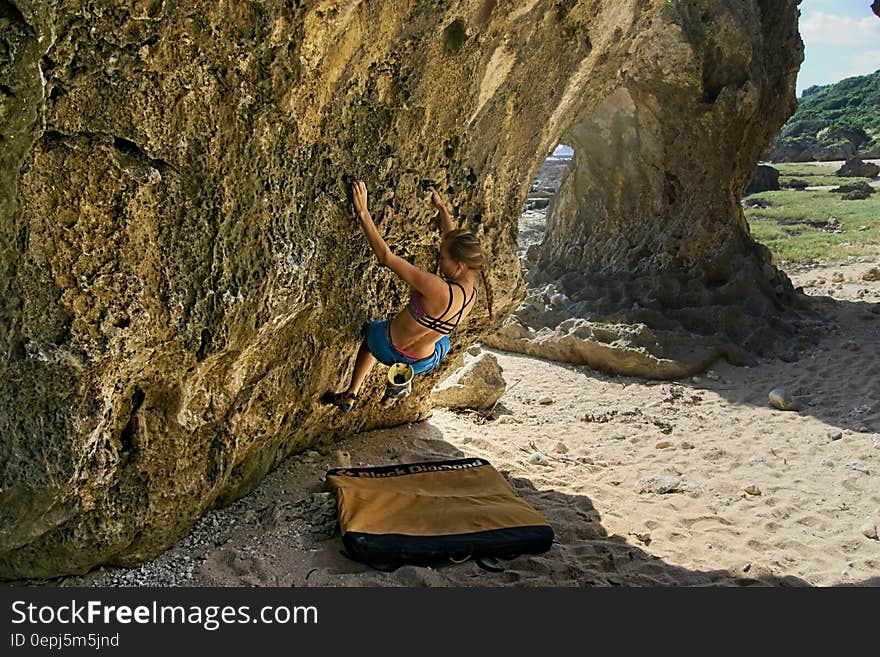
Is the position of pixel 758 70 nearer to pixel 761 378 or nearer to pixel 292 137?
pixel 761 378

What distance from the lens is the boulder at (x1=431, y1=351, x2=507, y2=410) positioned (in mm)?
6887

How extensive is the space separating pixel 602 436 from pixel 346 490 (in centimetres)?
317

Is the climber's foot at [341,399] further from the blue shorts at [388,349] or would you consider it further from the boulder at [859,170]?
the boulder at [859,170]

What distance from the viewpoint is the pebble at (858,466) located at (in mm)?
5523

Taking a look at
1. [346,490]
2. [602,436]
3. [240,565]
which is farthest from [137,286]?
[602,436]

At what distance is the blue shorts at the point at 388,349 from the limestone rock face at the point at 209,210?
0.82 feet

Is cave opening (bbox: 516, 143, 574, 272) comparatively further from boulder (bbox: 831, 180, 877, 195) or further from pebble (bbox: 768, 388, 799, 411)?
boulder (bbox: 831, 180, 877, 195)

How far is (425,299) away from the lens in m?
3.71

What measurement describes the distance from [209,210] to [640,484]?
361 centimetres

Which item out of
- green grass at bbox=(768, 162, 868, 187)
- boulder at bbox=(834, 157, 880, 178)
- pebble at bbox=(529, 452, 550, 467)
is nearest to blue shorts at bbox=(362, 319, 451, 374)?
pebble at bbox=(529, 452, 550, 467)

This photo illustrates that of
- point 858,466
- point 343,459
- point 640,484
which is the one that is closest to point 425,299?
point 343,459

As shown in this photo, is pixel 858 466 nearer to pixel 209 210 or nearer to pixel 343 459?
pixel 343 459

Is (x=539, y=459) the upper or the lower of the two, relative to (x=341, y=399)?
lower

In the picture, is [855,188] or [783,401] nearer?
[783,401]
